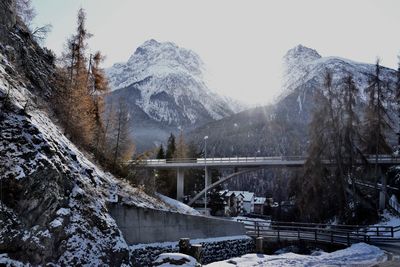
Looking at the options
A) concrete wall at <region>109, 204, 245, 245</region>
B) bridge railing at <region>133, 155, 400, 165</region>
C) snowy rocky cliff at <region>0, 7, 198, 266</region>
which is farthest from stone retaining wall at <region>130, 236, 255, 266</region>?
bridge railing at <region>133, 155, 400, 165</region>

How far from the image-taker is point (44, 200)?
11.7 metres

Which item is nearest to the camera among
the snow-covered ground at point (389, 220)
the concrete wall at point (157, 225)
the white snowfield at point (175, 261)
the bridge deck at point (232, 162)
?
the white snowfield at point (175, 261)

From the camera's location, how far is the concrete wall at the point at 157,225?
53.3ft

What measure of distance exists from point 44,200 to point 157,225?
678cm

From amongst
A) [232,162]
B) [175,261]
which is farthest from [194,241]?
[232,162]

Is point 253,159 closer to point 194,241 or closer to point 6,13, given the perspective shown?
point 194,241

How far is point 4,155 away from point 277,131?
155805 mm

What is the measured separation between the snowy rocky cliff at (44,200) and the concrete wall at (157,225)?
105 cm

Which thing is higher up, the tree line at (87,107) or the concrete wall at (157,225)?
the tree line at (87,107)

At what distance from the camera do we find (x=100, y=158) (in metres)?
26.1

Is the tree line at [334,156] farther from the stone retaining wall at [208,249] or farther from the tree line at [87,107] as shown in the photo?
the tree line at [87,107]

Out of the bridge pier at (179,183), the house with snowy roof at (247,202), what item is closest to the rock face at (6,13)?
the bridge pier at (179,183)

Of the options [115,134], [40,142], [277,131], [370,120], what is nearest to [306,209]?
[370,120]

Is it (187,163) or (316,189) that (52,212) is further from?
(187,163)
